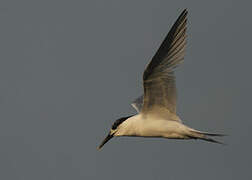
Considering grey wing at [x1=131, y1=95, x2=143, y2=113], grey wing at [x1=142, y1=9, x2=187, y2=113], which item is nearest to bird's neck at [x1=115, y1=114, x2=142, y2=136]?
grey wing at [x1=142, y1=9, x2=187, y2=113]

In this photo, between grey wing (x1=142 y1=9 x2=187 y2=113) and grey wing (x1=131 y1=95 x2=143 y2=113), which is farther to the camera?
grey wing (x1=131 y1=95 x2=143 y2=113)

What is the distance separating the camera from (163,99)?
952 cm

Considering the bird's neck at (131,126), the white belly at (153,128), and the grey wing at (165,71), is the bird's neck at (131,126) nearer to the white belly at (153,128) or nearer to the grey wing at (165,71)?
the white belly at (153,128)

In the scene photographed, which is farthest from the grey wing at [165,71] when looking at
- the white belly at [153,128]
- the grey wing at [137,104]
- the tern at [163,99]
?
the grey wing at [137,104]

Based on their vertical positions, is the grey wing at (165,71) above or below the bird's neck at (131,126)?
above

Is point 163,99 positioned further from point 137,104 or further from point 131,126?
point 137,104

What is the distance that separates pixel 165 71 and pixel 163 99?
2.27 feet

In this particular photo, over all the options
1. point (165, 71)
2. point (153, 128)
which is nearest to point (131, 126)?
point (153, 128)

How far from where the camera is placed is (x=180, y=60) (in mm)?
8891

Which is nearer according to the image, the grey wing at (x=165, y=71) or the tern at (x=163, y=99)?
the grey wing at (x=165, y=71)

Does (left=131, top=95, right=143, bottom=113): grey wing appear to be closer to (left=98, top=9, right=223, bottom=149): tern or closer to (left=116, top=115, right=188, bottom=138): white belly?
(left=98, top=9, right=223, bottom=149): tern

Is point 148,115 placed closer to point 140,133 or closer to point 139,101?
point 140,133

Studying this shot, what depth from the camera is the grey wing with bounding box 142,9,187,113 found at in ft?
27.7

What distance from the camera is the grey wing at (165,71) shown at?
845 centimetres
